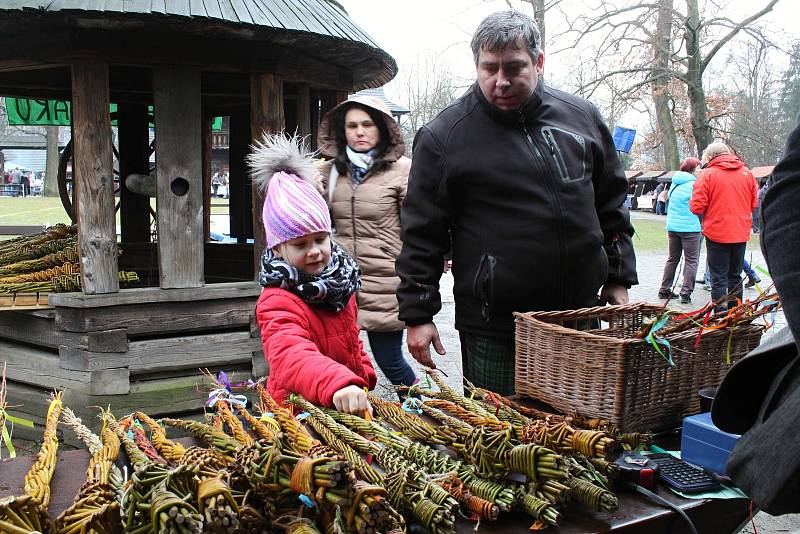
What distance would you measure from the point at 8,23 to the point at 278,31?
1590mm

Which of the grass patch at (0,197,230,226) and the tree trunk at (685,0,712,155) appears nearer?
the tree trunk at (685,0,712,155)

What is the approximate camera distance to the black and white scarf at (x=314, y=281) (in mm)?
2367

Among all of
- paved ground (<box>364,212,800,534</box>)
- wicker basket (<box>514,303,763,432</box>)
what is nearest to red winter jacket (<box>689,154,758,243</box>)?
paved ground (<box>364,212,800,534</box>)

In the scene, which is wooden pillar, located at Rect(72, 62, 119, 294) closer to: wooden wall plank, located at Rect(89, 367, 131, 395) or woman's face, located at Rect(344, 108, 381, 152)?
wooden wall plank, located at Rect(89, 367, 131, 395)

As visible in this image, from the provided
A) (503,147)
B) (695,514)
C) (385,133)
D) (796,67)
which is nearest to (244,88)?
(385,133)

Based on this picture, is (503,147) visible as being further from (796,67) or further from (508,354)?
(796,67)

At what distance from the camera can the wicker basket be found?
6.46 feet

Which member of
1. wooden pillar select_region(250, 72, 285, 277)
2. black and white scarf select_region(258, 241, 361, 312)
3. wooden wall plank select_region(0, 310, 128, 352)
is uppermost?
wooden pillar select_region(250, 72, 285, 277)

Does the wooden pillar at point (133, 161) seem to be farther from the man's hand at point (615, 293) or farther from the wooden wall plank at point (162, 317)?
the man's hand at point (615, 293)

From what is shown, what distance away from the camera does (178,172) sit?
4633mm

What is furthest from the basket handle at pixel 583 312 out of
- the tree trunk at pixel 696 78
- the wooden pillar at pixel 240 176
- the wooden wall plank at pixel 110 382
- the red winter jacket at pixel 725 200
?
the tree trunk at pixel 696 78

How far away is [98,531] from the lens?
1205mm

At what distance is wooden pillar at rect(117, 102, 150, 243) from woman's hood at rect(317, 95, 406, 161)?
11.8ft

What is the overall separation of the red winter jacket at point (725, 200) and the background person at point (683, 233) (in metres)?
0.69
